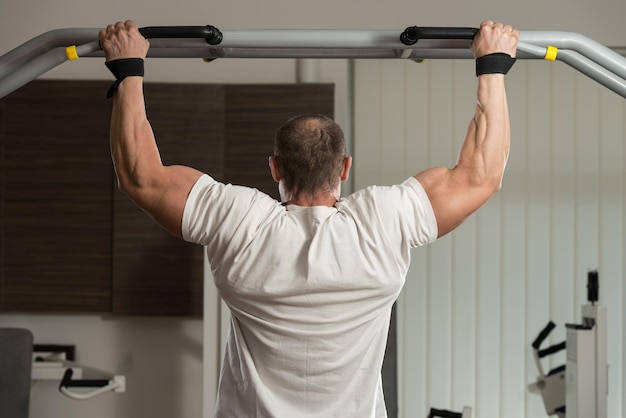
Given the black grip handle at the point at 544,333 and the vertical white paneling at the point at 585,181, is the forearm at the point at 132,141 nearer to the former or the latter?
the black grip handle at the point at 544,333

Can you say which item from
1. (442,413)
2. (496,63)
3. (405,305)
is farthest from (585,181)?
(496,63)

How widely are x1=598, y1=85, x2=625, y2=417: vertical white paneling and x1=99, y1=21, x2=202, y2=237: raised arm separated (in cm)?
299

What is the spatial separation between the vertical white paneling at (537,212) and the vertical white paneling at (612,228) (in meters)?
0.28

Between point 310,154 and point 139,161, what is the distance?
0.35 metres

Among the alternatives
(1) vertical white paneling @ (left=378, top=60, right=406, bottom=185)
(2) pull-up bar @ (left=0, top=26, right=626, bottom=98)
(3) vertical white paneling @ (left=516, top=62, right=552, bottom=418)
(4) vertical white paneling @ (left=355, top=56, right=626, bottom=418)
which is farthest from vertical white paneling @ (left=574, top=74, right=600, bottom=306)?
(2) pull-up bar @ (left=0, top=26, right=626, bottom=98)

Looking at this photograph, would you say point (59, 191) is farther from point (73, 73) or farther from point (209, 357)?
point (209, 357)

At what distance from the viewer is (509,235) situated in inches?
Answer: 157

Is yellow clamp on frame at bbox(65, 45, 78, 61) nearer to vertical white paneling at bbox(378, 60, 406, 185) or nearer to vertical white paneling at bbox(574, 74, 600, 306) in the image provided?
vertical white paneling at bbox(378, 60, 406, 185)

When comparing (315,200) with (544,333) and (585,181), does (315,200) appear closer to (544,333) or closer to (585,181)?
(544,333)

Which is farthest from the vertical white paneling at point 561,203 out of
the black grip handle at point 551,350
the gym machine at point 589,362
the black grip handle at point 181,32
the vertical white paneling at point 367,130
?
the black grip handle at point 181,32

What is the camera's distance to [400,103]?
13.1ft

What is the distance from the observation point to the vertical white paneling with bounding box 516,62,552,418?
3.97 m

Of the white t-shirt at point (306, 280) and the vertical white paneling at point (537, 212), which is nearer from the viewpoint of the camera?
the white t-shirt at point (306, 280)

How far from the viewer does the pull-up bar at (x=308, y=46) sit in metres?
1.66
